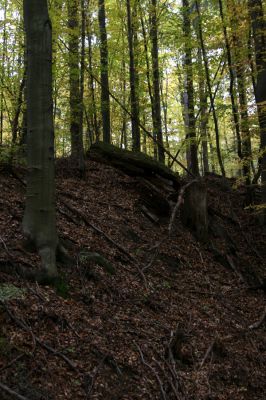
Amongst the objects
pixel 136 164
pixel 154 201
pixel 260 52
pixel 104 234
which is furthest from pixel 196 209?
pixel 260 52

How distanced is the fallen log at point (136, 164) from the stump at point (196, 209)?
53.3 inches

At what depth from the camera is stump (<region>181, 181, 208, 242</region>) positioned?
1071 cm

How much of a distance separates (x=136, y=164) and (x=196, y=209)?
7.99 ft

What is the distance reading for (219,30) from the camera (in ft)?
45.5

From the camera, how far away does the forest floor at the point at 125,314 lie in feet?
13.3

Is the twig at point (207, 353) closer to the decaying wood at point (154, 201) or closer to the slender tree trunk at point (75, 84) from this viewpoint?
the decaying wood at point (154, 201)

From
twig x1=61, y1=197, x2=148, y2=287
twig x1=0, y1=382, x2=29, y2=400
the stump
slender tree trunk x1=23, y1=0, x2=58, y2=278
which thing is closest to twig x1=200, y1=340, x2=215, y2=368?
twig x1=61, y1=197, x2=148, y2=287

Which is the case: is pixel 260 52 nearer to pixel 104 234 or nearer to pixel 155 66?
pixel 155 66

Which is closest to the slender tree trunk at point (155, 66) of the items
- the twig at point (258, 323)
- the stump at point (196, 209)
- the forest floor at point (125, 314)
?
the stump at point (196, 209)

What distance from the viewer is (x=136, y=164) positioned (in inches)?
469

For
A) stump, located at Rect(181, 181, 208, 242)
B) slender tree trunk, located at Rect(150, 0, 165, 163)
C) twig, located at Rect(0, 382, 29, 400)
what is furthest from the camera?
slender tree trunk, located at Rect(150, 0, 165, 163)

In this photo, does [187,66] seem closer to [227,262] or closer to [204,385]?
[227,262]

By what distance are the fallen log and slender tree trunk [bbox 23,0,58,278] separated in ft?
21.4

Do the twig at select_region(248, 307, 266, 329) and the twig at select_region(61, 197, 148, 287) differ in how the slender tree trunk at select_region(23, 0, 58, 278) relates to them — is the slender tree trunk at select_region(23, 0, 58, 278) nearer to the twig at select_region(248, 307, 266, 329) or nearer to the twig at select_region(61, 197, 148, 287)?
the twig at select_region(61, 197, 148, 287)
